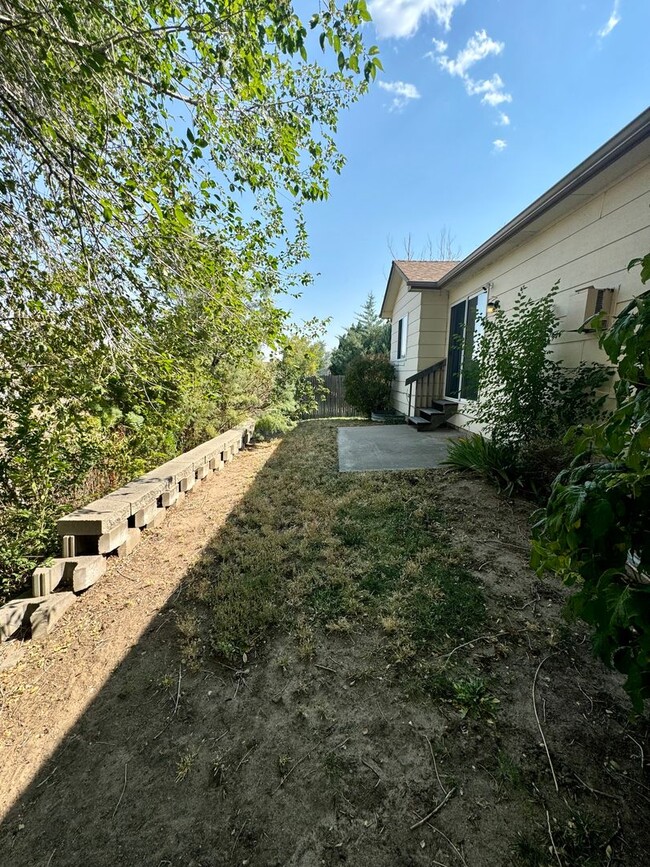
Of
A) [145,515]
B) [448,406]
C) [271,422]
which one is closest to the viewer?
[145,515]

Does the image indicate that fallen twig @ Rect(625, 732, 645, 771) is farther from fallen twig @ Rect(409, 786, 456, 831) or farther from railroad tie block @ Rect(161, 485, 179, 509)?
railroad tie block @ Rect(161, 485, 179, 509)

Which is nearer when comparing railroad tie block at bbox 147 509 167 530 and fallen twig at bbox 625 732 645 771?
fallen twig at bbox 625 732 645 771

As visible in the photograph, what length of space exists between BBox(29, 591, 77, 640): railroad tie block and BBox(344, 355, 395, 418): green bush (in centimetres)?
901

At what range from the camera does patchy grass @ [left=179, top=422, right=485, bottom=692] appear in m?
1.95

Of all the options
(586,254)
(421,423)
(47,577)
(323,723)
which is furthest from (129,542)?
(421,423)

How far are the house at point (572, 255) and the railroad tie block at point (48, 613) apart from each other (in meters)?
4.68

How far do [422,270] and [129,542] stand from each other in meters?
8.71

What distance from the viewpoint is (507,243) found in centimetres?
480

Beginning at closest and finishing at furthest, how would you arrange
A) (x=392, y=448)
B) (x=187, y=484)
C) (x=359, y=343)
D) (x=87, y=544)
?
1. (x=87, y=544)
2. (x=187, y=484)
3. (x=392, y=448)
4. (x=359, y=343)

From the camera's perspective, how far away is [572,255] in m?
3.75

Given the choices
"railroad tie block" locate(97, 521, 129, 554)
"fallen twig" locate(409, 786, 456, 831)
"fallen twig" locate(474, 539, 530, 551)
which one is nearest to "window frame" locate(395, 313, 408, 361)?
"fallen twig" locate(474, 539, 530, 551)

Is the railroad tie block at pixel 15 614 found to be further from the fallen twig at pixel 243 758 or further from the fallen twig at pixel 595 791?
the fallen twig at pixel 595 791

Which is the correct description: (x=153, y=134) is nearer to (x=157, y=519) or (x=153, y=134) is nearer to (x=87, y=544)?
(x=87, y=544)

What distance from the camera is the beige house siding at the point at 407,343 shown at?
7.99 m
